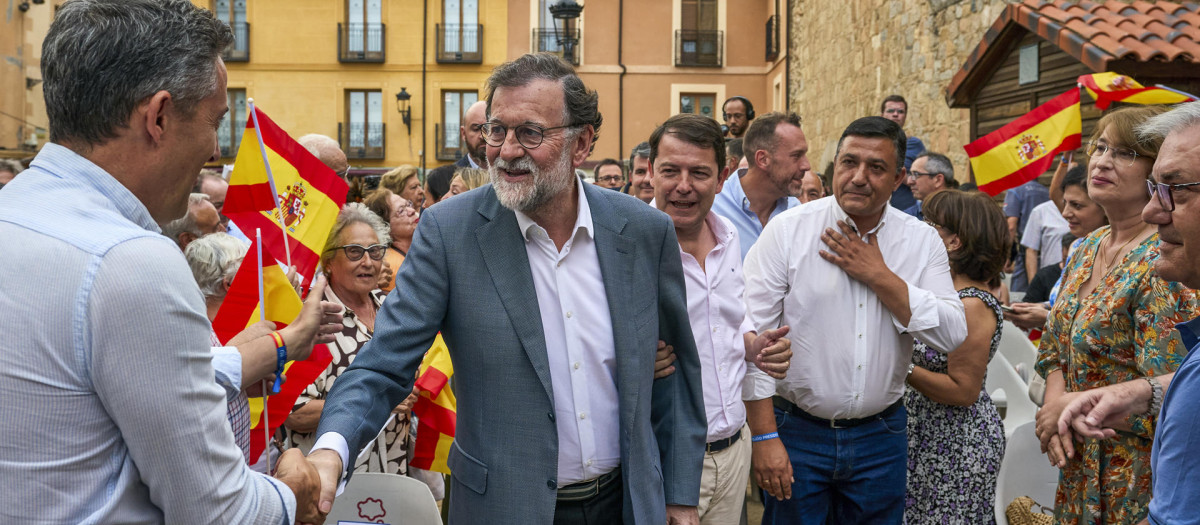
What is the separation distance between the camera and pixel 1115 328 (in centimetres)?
303

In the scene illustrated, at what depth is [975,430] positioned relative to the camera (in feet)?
13.3

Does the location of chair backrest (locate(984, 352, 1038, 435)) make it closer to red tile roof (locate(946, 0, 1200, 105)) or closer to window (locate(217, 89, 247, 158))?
red tile roof (locate(946, 0, 1200, 105))

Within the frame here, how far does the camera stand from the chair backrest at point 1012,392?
556cm

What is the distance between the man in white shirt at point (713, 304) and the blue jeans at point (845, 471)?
0.20m

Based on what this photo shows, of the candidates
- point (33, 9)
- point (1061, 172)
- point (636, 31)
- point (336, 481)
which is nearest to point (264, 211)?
point (336, 481)

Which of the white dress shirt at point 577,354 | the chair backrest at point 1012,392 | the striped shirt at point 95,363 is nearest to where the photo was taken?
the striped shirt at point 95,363

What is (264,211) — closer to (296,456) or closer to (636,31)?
(296,456)

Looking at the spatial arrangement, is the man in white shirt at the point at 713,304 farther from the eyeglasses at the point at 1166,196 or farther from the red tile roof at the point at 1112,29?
the red tile roof at the point at 1112,29

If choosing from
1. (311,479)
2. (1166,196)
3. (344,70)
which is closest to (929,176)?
(1166,196)

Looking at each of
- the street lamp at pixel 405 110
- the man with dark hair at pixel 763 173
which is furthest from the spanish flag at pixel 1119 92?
the street lamp at pixel 405 110

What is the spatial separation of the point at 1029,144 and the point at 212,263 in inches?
200

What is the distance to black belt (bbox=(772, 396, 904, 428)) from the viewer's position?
3643mm

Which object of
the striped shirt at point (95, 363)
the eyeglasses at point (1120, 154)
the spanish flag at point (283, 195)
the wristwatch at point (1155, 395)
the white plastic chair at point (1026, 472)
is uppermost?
the eyeglasses at point (1120, 154)

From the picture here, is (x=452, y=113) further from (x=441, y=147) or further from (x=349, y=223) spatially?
(x=349, y=223)
